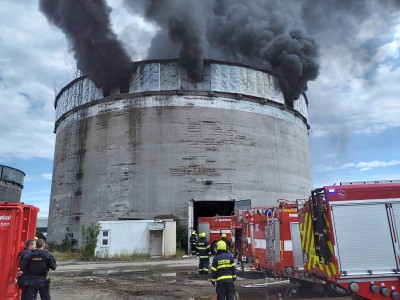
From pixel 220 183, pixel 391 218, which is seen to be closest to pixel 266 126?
pixel 220 183

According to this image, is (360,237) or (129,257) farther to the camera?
(129,257)

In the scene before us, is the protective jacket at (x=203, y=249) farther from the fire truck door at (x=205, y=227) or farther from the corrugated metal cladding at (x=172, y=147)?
the corrugated metal cladding at (x=172, y=147)

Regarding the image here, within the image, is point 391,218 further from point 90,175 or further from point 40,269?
point 90,175

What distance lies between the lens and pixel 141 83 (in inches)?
1039

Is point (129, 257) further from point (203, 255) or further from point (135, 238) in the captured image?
point (203, 255)

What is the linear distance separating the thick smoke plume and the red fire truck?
2197 centimetres

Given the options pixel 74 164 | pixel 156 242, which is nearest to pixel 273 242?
pixel 156 242

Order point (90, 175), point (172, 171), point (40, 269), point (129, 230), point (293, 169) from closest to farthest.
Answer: point (40, 269)
point (129, 230)
point (172, 171)
point (90, 175)
point (293, 169)

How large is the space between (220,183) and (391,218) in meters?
18.7

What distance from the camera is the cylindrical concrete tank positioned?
137 ft

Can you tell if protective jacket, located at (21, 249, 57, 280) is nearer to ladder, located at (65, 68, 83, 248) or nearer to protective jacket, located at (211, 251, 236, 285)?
protective jacket, located at (211, 251, 236, 285)

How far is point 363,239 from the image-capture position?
5.93 metres

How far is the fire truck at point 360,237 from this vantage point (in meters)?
5.75

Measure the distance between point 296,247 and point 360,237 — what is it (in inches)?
102
